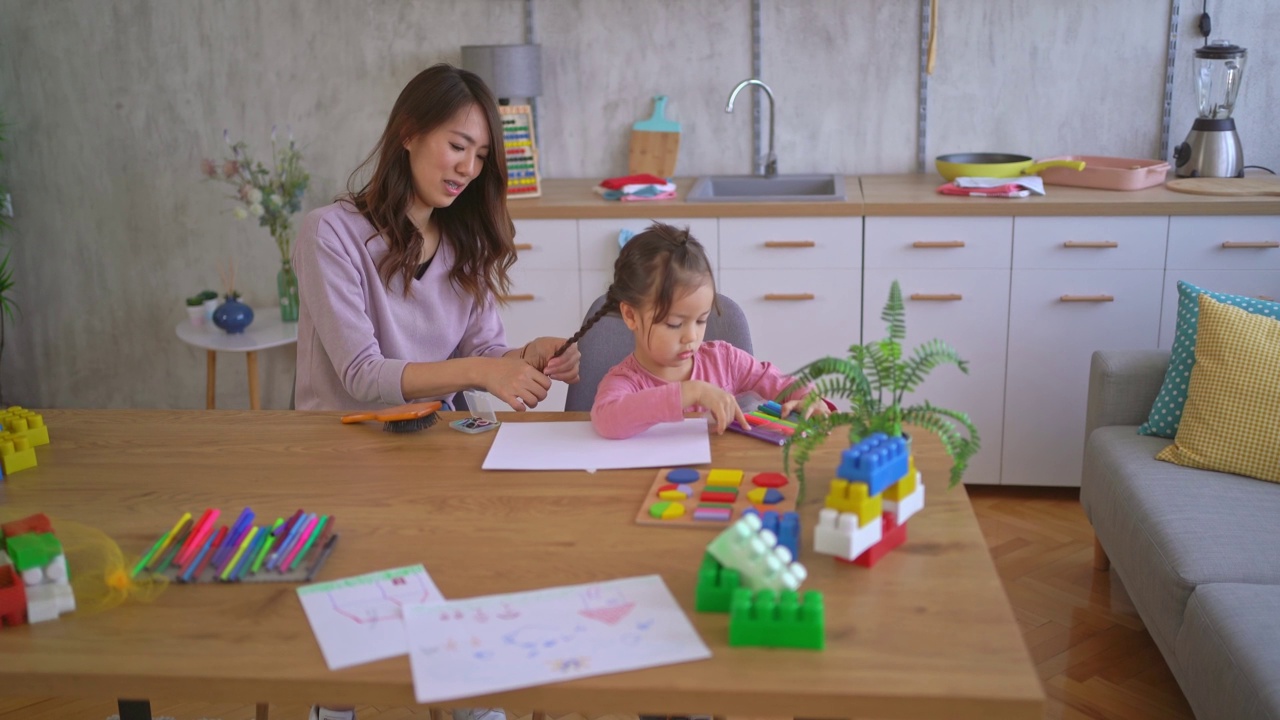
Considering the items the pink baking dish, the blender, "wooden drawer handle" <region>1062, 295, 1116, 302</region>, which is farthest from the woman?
the blender

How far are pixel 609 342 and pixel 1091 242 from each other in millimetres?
1667

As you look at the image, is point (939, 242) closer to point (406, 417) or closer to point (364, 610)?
point (406, 417)

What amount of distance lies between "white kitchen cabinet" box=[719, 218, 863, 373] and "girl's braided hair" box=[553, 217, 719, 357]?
153 cm

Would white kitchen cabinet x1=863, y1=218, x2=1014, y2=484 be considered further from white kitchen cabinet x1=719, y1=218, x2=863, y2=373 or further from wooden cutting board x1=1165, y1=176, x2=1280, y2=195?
wooden cutting board x1=1165, y1=176, x2=1280, y2=195

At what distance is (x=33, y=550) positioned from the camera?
50.7 inches

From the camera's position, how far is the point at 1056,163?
3.43m

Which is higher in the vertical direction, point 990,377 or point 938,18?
point 938,18

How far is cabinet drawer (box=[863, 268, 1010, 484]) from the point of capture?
328cm

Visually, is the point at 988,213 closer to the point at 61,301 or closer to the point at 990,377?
the point at 990,377

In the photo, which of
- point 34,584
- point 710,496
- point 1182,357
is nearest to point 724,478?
point 710,496

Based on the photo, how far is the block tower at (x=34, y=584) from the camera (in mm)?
1260

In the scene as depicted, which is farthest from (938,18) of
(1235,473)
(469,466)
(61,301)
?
(61,301)

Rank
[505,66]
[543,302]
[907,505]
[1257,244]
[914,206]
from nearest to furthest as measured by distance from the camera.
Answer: [907,505]
[1257,244]
[914,206]
[543,302]
[505,66]

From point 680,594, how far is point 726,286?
2.17m
